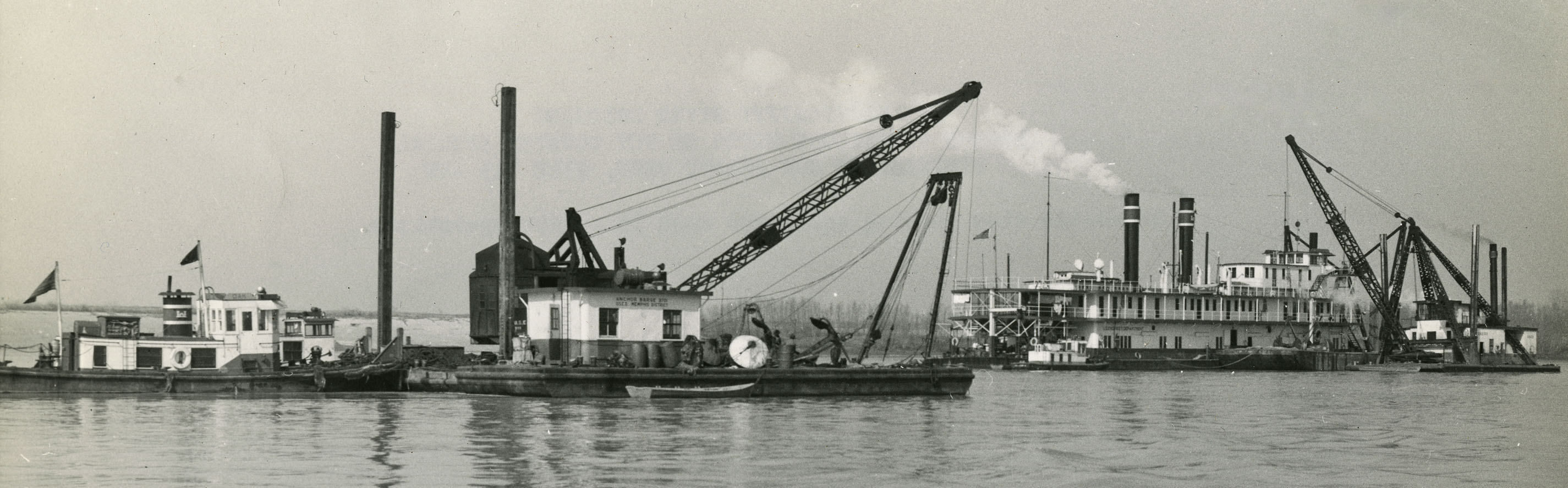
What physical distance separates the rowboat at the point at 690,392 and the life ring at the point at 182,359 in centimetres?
1233

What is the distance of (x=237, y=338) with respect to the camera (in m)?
42.9

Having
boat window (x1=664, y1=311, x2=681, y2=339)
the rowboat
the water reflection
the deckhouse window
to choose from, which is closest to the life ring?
the water reflection

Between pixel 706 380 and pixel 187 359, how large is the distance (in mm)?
14345

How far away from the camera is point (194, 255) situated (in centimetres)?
4178

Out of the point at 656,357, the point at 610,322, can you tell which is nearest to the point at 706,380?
the point at 656,357

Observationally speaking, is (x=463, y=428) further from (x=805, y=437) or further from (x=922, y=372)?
(x=922, y=372)

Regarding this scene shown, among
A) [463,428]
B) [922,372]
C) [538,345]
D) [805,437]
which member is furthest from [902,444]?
[538,345]

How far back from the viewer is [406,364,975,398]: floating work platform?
4038cm

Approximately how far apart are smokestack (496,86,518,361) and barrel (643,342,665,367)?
5272mm

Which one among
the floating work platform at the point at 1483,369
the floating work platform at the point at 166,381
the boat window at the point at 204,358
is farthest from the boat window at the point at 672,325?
the floating work platform at the point at 1483,369

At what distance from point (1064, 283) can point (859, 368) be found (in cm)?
4717

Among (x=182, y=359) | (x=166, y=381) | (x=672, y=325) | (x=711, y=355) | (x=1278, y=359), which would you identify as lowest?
(x=1278, y=359)

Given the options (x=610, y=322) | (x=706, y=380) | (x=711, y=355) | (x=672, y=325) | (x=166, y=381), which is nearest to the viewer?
(x=706, y=380)

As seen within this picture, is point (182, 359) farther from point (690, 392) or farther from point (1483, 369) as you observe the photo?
point (1483, 369)
